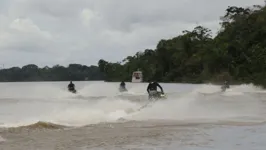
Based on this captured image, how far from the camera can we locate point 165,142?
14320 mm

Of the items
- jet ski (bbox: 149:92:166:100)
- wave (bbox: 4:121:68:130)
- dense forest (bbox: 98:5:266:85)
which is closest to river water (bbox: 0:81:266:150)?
wave (bbox: 4:121:68:130)

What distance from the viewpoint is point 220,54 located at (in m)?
92.0

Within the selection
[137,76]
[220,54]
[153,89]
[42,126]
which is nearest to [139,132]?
[42,126]

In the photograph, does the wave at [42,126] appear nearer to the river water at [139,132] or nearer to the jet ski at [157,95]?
the river water at [139,132]

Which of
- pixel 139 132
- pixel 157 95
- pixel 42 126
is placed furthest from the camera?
pixel 157 95

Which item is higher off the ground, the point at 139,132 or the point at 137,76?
the point at 137,76

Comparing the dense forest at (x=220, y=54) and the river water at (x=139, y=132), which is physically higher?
the dense forest at (x=220, y=54)

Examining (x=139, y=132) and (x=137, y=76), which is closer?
(x=139, y=132)

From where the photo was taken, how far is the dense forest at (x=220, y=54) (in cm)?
8138

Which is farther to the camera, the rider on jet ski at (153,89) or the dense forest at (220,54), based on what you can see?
the dense forest at (220,54)

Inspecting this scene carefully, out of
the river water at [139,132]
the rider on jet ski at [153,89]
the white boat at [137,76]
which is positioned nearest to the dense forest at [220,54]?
the white boat at [137,76]

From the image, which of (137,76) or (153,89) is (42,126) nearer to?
(153,89)

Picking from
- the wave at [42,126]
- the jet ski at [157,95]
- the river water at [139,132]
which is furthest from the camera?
the jet ski at [157,95]

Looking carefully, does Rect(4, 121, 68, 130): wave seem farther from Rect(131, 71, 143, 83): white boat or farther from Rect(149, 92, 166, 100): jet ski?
Rect(131, 71, 143, 83): white boat
